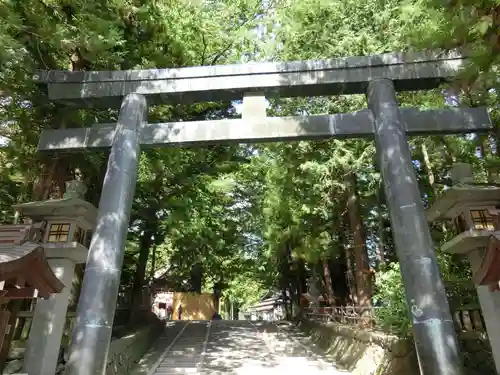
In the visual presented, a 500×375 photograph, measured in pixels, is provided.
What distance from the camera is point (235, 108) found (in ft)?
43.8

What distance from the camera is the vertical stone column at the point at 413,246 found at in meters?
4.79

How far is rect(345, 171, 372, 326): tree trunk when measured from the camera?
37.1 ft

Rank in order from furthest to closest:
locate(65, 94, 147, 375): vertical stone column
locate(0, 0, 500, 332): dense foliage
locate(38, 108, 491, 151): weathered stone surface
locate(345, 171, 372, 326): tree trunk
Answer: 1. locate(345, 171, 372, 326): tree trunk
2. locate(0, 0, 500, 332): dense foliage
3. locate(38, 108, 491, 151): weathered stone surface
4. locate(65, 94, 147, 375): vertical stone column

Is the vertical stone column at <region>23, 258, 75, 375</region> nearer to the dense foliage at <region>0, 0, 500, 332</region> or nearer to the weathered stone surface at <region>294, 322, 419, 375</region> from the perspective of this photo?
the dense foliage at <region>0, 0, 500, 332</region>

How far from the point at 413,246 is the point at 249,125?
3.32 metres

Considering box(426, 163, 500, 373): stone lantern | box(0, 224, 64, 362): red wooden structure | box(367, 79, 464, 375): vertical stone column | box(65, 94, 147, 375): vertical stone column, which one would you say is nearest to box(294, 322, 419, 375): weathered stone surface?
box(426, 163, 500, 373): stone lantern

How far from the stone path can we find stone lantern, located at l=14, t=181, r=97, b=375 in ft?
12.9

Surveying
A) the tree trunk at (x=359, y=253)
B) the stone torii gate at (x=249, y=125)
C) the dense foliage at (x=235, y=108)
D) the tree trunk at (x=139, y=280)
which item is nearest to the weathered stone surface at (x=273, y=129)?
the stone torii gate at (x=249, y=125)

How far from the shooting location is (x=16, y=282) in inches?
195

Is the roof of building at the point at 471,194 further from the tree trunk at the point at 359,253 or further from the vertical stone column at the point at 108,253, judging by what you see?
the vertical stone column at the point at 108,253

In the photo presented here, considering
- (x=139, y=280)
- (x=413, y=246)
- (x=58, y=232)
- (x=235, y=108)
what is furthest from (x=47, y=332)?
(x=235, y=108)

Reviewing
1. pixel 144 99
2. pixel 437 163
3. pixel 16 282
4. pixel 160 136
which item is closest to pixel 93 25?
pixel 144 99

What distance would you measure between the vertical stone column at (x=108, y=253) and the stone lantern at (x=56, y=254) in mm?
1199

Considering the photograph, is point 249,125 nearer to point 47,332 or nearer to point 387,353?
point 47,332
